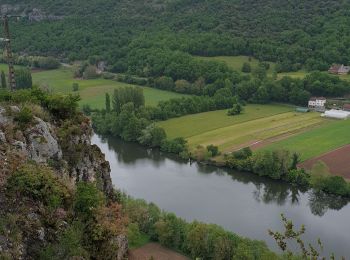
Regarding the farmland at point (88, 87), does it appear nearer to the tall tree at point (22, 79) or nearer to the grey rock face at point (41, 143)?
the tall tree at point (22, 79)

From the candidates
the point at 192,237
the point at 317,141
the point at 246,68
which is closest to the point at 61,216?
the point at 192,237

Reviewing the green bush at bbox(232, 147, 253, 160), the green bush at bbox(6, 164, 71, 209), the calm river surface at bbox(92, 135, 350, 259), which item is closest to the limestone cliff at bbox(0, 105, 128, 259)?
the green bush at bbox(6, 164, 71, 209)

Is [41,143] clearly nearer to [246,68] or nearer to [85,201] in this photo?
[85,201]

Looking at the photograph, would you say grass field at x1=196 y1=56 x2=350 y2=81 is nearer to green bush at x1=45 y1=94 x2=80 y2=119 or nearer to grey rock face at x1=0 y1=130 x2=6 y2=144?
green bush at x1=45 y1=94 x2=80 y2=119

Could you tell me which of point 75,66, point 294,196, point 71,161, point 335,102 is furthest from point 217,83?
point 71,161

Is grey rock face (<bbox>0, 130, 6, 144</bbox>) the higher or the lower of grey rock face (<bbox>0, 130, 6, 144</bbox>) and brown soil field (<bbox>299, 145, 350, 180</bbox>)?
the higher

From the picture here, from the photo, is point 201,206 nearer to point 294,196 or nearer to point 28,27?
point 294,196
